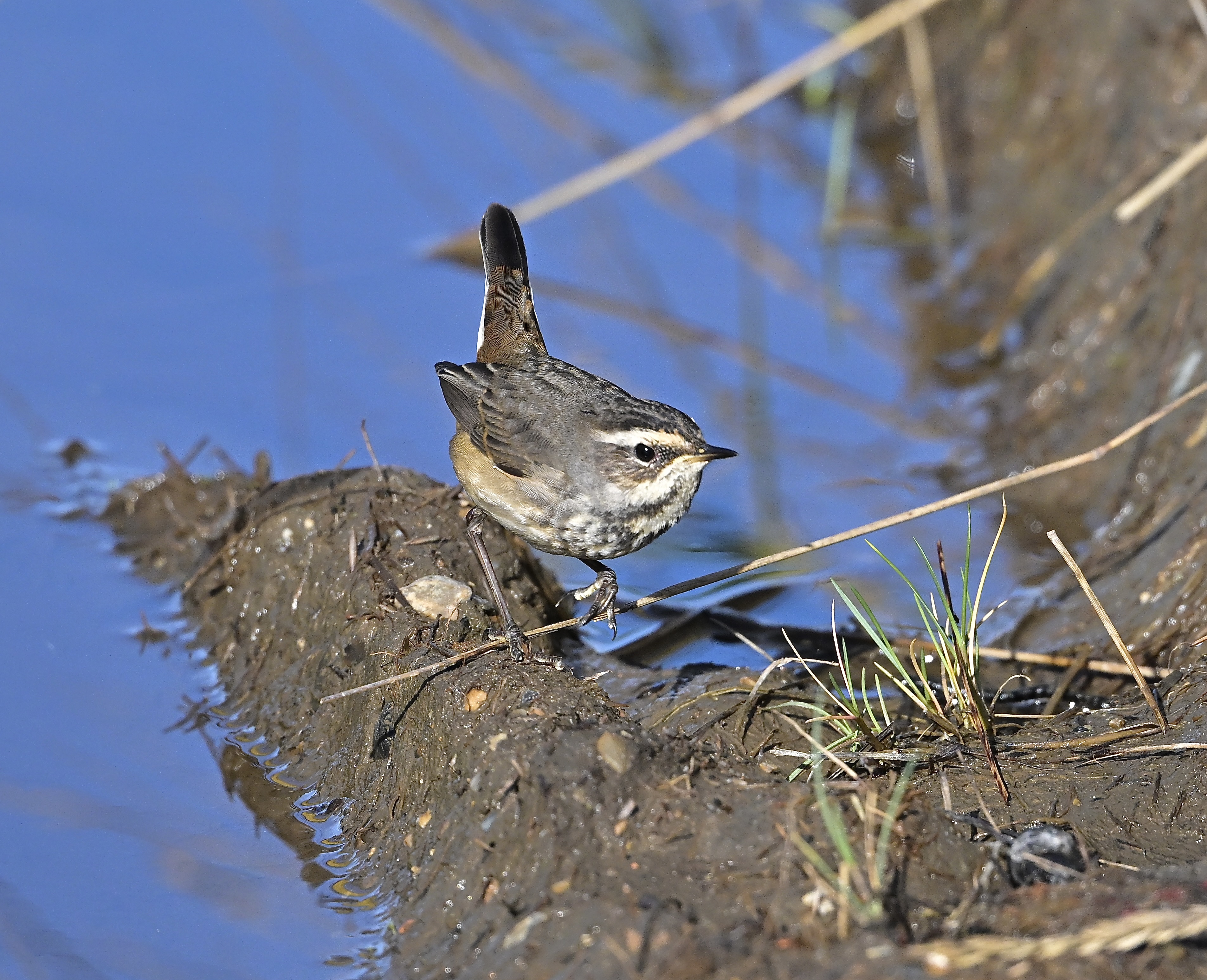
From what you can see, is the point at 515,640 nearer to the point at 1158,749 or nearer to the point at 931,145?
the point at 1158,749

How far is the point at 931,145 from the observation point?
34.5 ft

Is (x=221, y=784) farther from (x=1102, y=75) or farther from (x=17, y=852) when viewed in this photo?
(x=1102, y=75)

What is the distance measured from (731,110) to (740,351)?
1914 millimetres

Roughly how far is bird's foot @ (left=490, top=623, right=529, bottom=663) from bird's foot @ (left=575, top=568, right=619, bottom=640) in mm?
480

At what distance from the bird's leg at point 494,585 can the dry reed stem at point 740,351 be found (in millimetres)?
3965

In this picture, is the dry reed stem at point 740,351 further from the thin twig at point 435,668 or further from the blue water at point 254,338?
the thin twig at point 435,668

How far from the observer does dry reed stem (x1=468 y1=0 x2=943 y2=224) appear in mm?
8406

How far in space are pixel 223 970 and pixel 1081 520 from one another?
5503 mm

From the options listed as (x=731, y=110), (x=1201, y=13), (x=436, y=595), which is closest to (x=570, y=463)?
(x=436, y=595)

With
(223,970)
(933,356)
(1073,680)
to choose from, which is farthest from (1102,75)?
(223,970)

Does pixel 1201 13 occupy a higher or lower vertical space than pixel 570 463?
higher

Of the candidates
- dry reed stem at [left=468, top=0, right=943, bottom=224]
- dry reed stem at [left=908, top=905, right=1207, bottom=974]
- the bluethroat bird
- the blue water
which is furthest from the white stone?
dry reed stem at [left=468, top=0, right=943, bottom=224]

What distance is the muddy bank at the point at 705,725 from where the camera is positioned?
3.75 metres

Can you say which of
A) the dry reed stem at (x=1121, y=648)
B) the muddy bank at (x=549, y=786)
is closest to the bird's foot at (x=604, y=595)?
the muddy bank at (x=549, y=786)
